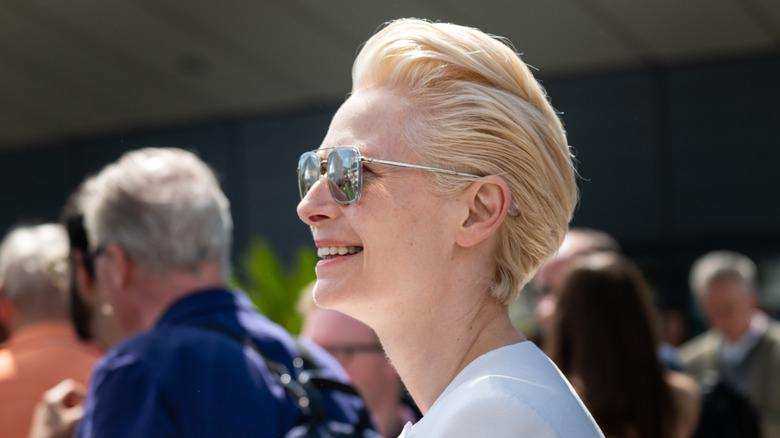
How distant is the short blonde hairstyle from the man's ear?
0.07 ft

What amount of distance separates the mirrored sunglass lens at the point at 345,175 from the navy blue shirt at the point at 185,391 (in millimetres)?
796

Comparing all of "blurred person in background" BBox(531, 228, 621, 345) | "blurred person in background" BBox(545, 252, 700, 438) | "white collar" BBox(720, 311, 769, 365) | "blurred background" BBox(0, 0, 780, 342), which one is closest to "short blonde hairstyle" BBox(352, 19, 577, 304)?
"blurred person in background" BBox(545, 252, 700, 438)

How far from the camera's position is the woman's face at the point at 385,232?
1.46 meters

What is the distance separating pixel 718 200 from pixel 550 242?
8.18m

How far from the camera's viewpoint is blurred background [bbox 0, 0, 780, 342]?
26.9ft

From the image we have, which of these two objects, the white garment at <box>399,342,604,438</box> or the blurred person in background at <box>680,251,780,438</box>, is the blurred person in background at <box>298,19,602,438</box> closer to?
the white garment at <box>399,342,604,438</box>

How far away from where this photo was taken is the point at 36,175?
41.6 feet

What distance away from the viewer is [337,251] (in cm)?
153

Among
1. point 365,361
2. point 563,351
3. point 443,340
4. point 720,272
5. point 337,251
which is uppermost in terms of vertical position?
point 337,251

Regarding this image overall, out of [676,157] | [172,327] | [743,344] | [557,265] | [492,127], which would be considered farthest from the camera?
[676,157]

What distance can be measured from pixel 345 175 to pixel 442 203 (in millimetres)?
174

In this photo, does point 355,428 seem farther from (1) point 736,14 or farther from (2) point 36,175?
(2) point 36,175

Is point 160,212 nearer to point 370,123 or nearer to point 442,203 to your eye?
point 370,123

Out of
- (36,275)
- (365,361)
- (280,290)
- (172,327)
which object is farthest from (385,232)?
(280,290)
